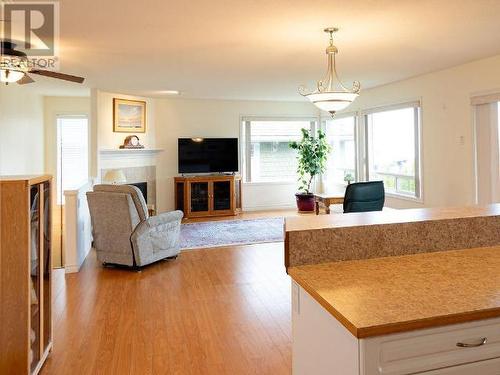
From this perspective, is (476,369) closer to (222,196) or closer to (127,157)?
(127,157)

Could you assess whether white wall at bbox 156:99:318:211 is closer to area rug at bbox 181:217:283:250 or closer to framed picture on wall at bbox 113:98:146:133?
framed picture on wall at bbox 113:98:146:133

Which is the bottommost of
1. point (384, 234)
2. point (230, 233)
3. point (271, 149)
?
point (230, 233)

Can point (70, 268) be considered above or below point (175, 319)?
above

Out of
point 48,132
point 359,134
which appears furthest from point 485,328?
point 48,132

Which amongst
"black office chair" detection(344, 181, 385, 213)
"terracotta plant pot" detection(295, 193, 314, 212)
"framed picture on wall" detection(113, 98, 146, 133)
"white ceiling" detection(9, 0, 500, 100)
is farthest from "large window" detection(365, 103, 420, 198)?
"framed picture on wall" detection(113, 98, 146, 133)

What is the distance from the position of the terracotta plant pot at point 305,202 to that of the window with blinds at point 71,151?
4.31 meters

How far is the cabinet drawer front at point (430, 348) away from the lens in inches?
43.6

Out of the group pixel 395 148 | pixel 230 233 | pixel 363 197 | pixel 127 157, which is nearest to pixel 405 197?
pixel 395 148

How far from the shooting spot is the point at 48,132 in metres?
7.60

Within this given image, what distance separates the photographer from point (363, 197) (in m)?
4.42

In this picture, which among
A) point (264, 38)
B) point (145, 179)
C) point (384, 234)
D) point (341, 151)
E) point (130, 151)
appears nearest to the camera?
point (384, 234)

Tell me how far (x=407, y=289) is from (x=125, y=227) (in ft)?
11.8

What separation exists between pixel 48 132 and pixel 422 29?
6.80 meters

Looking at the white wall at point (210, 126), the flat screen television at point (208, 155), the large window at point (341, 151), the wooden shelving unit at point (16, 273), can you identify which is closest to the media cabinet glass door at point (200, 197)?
the flat screen television at point (208, 155)
